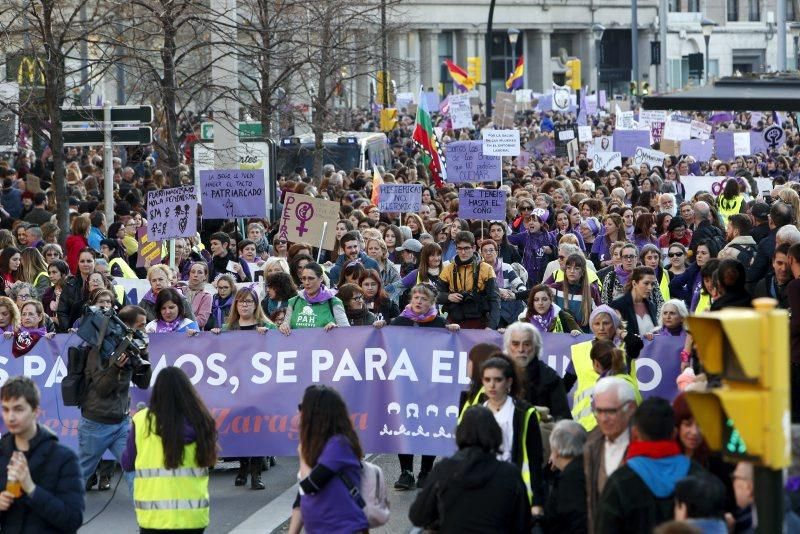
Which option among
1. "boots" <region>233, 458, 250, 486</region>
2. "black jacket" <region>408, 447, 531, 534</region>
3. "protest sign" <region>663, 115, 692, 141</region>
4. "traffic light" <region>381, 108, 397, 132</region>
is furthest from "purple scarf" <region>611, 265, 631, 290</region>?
"traffic light" <region>381, 108, 397, 132</region>

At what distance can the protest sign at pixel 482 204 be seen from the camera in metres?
18.6

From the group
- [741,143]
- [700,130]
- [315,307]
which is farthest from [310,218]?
[700,130]

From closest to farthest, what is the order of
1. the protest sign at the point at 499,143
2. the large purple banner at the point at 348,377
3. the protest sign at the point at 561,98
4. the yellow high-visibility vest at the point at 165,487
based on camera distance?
1. the yellow high-visibility vest at the point at 165,487
2. the large purple banner at the point at 348,377
3. the protest sign at the point at 499,143
4. the protest sign at the point at 561,98

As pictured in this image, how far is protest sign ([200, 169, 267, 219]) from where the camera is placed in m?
18.9

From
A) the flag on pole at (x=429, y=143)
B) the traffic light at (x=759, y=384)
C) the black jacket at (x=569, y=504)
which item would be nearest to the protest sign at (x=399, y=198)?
the flag on pole at (x=429, y=143)

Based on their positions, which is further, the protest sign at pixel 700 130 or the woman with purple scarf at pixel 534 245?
the protest sign at pixel 700 130

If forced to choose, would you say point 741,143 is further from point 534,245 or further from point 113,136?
point 113,136

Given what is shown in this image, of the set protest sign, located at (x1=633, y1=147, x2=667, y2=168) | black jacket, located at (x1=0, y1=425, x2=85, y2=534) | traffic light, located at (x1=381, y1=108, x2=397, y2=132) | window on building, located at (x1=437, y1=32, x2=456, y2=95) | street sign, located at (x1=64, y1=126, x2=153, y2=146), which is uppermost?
window on building, located at (x1=437, y1=32, x2=456, y2=95)

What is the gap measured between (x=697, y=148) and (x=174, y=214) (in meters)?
19.5

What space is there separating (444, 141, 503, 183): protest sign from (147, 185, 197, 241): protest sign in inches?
309

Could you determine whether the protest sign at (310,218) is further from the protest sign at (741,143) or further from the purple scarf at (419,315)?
the protest sign at (741,143)

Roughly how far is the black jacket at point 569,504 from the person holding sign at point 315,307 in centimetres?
510

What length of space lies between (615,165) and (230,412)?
71.6 feet

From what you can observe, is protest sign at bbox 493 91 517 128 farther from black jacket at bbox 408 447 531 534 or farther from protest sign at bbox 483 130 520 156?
black jacket at bbox 408 447 531 534
